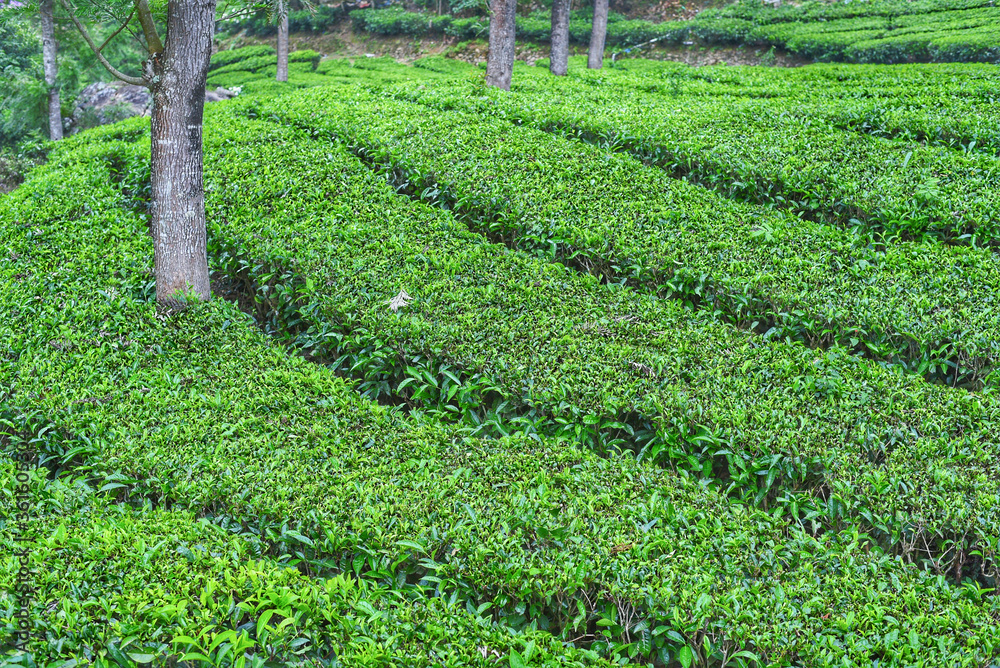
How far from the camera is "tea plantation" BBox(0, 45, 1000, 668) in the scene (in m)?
3.13

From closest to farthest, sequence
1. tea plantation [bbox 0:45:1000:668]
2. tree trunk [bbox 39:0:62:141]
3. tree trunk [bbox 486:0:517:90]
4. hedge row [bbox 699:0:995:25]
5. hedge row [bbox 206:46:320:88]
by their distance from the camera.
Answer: tea plantation [bbox 0:45:1000:668]
tree trunk [bbox 486:0:517:90]
tree trunk [bbox 39:0:62:141]
hedge row [bbox 699:0:995:25]
hedge row [bbox 206:46:320:88]

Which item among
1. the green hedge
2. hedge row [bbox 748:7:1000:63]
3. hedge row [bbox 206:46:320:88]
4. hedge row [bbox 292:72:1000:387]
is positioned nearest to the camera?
hedge row [bbox 292:72:1000:387]

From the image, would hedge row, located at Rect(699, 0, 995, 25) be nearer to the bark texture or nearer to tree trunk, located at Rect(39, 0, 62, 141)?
the bark texture

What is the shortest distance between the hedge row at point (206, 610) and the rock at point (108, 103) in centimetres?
1445

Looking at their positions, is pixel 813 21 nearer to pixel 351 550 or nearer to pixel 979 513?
pixel 979 513

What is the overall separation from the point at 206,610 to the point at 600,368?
2.75 meters

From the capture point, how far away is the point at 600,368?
467 centimetres

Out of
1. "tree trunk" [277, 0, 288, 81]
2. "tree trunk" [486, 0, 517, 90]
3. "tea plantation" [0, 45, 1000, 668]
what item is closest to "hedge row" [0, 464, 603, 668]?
"tea plantation" [0, 45, 1000, 668]

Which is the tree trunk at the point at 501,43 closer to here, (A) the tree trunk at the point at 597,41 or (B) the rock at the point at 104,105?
(A) the tree trunk at the point at 597,41

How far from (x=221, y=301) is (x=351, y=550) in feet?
8.67

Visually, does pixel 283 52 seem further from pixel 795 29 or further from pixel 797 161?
pixel 797 161

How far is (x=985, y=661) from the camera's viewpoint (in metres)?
3.06

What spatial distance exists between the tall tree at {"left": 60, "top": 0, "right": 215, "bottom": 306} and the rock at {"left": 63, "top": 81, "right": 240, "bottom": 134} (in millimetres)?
11953

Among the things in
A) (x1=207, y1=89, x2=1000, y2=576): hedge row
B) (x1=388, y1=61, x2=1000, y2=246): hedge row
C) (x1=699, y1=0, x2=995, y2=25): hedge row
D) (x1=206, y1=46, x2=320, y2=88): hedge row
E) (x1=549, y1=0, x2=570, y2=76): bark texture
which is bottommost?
(x1=207, y1=89, x2=1000, y2=576): hedge row
